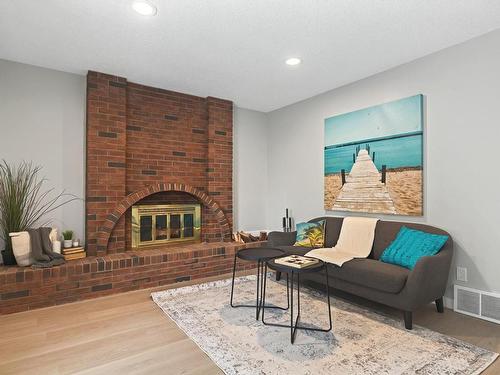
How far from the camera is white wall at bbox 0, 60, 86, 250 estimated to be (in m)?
3.20

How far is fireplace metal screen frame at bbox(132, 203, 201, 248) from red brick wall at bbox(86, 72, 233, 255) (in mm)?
111

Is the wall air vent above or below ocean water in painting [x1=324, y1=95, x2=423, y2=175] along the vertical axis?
below

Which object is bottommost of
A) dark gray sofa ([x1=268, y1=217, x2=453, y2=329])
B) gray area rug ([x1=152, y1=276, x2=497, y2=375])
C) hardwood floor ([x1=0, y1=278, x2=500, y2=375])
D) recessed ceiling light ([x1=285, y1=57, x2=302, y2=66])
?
hardwood floor ([x1=0, y1=278, x2=500, y2=375])

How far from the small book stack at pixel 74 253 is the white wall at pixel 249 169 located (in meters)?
2.22

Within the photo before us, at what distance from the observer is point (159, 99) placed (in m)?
4.09

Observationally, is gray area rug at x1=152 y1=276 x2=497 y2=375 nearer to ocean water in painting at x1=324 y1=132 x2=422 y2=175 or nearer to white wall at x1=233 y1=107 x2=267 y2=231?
ocean water in painting at x1=324 y1=132 x2=422 y2=175

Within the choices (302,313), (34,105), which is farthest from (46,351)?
(34,105)

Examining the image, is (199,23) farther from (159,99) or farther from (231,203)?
(231,203)

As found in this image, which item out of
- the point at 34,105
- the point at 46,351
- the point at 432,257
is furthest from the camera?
the point at 34,105

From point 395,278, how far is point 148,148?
3.30 metres

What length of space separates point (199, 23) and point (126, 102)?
179cm

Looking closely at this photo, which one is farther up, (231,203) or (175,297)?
(231,203)

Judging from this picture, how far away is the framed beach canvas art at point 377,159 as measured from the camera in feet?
10.2

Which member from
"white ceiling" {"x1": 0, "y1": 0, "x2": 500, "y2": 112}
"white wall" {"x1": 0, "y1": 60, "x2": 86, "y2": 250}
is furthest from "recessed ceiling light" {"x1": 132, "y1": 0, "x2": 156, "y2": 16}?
"white wall" {"x1": 0, "y1": 60, "x2": 86, "y2": 250}
